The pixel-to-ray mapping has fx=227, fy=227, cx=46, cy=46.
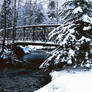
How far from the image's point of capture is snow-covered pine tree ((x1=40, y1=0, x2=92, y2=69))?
13.3 m

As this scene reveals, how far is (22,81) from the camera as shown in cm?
1545

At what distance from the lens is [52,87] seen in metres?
11.1

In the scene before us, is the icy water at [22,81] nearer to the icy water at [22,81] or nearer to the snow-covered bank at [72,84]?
the icy water at [22,81]

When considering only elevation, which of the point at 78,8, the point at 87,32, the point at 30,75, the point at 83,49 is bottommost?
the point at 30,75

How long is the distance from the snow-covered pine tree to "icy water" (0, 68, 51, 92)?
1.60 m

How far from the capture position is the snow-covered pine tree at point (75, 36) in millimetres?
13297

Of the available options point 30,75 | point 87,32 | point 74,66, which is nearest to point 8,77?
point 30,75

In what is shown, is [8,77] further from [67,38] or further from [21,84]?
[67,38]

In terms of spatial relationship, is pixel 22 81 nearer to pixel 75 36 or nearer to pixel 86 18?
pixel 75 36

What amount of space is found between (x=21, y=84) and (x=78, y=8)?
19.5 feet

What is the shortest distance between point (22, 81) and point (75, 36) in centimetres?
483

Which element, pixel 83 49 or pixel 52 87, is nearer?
pixel 52 87

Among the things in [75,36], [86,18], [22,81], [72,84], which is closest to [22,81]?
[22,81]

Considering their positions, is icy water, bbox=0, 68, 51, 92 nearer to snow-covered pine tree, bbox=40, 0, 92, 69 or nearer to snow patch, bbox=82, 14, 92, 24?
snow-covered pine tree, bbox=40, 0, 92, 69
